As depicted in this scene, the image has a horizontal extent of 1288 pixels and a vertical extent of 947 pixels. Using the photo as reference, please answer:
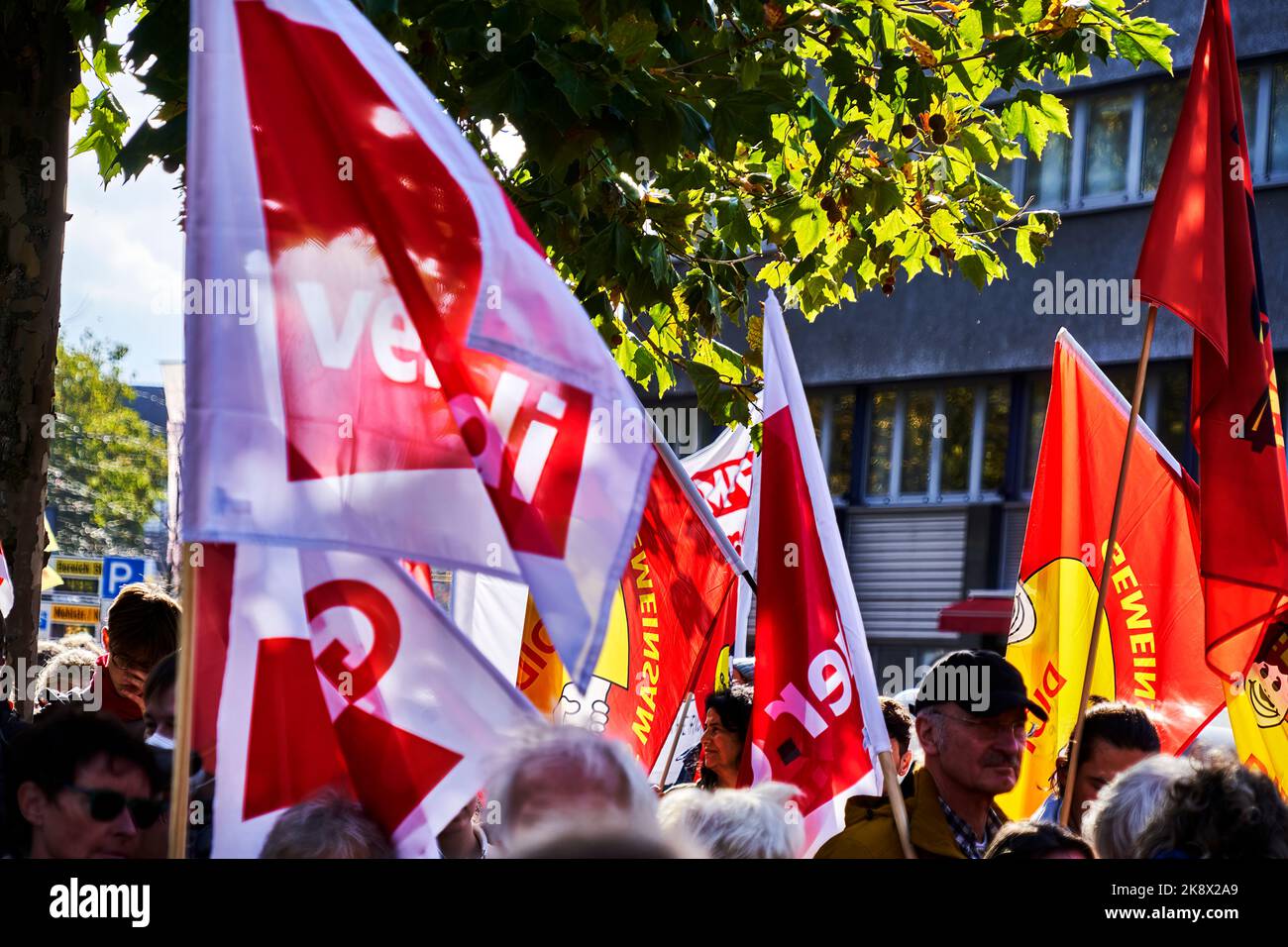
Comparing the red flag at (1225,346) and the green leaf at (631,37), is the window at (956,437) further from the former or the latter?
the green leaf at (631,37)

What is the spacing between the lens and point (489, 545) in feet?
11.1

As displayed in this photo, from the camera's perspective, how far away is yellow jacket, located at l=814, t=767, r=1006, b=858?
14.5ft

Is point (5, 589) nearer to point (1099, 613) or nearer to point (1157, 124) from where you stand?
point (1099, 613)

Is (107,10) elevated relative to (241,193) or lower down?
elevated

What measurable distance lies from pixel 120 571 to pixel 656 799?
1759 cm

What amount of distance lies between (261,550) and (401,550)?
0.95ft

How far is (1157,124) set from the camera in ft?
67.6

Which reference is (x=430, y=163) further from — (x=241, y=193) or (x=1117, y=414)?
(x=1117, y=414)

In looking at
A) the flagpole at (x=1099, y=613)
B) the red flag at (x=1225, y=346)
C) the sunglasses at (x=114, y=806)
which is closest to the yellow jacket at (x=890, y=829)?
the flagpole at (x=1099, y=613)

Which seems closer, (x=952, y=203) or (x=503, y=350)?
(x=503, y=350)

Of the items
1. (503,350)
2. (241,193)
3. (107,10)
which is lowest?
(503,350)

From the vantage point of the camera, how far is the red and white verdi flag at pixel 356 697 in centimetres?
332
